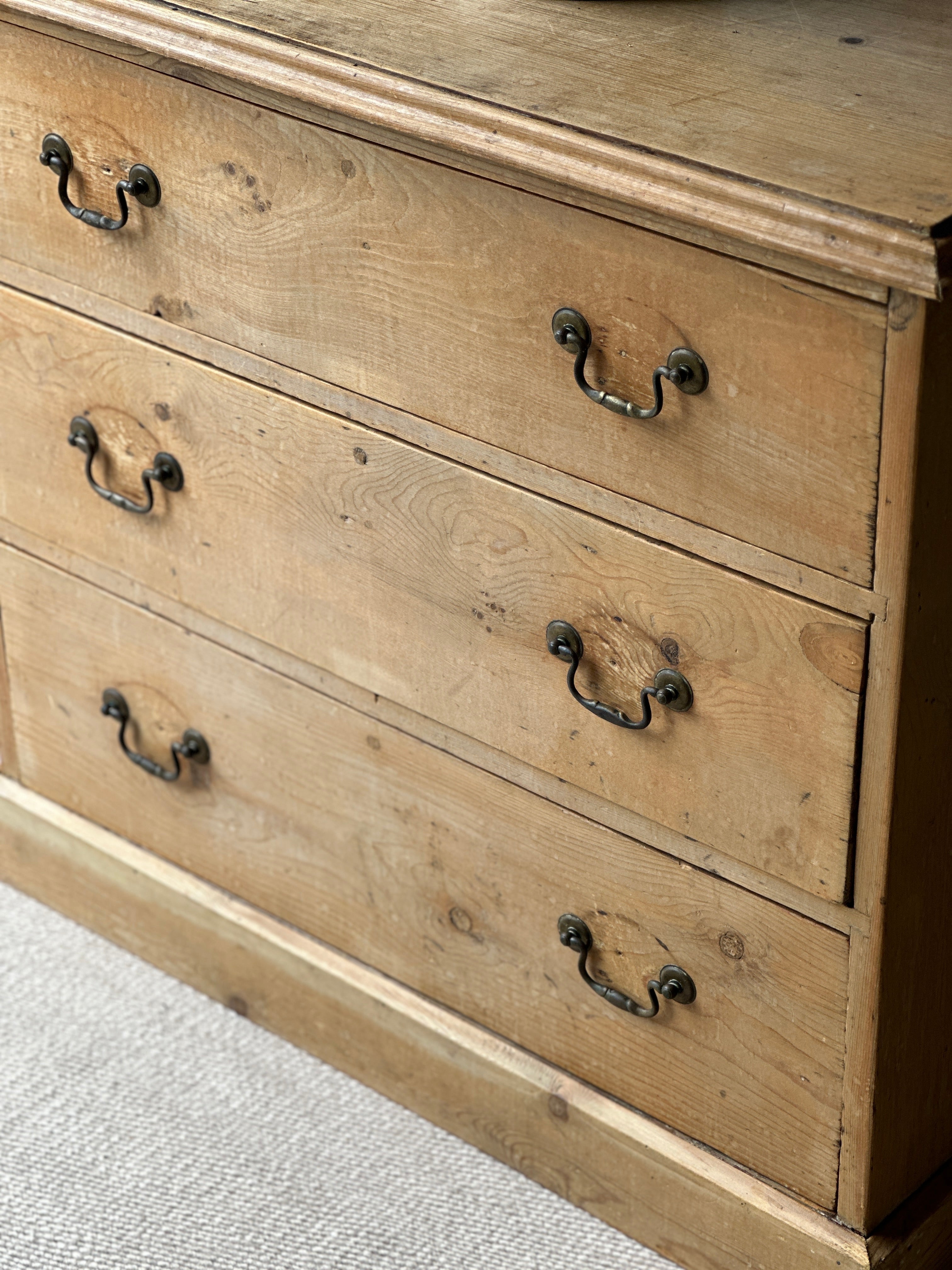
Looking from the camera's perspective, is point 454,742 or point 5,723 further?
point 5,723

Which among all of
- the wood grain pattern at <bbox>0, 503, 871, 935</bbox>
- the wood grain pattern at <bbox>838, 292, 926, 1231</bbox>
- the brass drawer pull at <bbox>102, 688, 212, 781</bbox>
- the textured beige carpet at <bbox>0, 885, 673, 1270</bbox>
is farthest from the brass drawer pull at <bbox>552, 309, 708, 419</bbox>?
the textured beige carpet at <bbox>0, 885, 673, 1270</bbox>

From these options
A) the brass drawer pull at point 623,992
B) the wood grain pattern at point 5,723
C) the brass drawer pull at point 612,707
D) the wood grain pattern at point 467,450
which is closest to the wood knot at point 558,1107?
the brass drawer pull at point 623,992

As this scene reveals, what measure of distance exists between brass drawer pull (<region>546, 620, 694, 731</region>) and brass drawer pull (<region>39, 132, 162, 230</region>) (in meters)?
0.45

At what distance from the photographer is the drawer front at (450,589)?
113 centimetres

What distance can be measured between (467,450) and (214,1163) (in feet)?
2.27

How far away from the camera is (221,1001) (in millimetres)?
1689

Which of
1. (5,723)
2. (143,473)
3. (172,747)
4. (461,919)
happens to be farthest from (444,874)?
(5,723)

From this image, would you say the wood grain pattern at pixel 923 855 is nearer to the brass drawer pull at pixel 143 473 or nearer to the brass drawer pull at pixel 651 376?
the brass drawer pull at pixel 651 376

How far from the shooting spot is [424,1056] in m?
1.53

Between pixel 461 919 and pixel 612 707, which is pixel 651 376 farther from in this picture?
pixel 461 919

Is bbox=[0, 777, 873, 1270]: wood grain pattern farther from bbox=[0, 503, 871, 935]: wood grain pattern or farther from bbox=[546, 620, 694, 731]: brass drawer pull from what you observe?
bbox=[546, 620, 694, 731]: brass drawer pull

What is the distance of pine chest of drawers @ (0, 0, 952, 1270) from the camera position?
3.43 feet

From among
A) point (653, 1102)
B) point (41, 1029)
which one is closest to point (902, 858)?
point (653, 1102)

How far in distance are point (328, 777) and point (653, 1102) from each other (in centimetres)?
37
